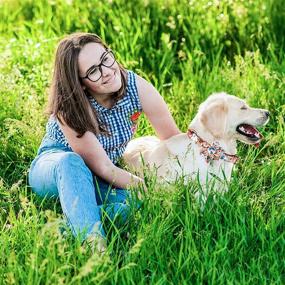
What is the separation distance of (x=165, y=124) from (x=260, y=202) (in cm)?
68

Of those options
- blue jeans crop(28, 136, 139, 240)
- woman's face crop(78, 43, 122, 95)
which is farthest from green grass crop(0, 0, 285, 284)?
woman's face crop(78, 43, 122, 95)

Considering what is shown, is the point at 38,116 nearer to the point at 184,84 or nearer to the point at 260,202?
the point at 184,84

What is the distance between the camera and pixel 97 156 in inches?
154

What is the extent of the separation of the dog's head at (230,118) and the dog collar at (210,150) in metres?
0.06

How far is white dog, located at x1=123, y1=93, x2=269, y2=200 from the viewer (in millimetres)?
3988

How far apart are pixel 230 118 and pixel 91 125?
2.34 ft

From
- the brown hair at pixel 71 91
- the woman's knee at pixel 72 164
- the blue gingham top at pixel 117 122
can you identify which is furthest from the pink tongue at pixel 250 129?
the woman's knee at pixel 72 164

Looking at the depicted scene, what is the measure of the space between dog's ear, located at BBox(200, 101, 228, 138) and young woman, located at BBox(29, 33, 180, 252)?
0.85 feet

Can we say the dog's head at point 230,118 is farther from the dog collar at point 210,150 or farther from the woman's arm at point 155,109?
the woman's arm at point 155,109

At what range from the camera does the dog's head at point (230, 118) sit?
157 inches

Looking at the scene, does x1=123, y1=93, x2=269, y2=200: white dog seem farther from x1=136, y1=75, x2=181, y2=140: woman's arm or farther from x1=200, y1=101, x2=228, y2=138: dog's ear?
x1=136, y1=75, x2=181, y2=140: woman's arm

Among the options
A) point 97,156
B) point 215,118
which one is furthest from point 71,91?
point 215,118

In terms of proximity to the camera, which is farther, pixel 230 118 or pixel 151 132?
pixel 151 132

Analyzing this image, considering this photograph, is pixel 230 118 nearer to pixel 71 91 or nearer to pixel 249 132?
pixel 249 132
